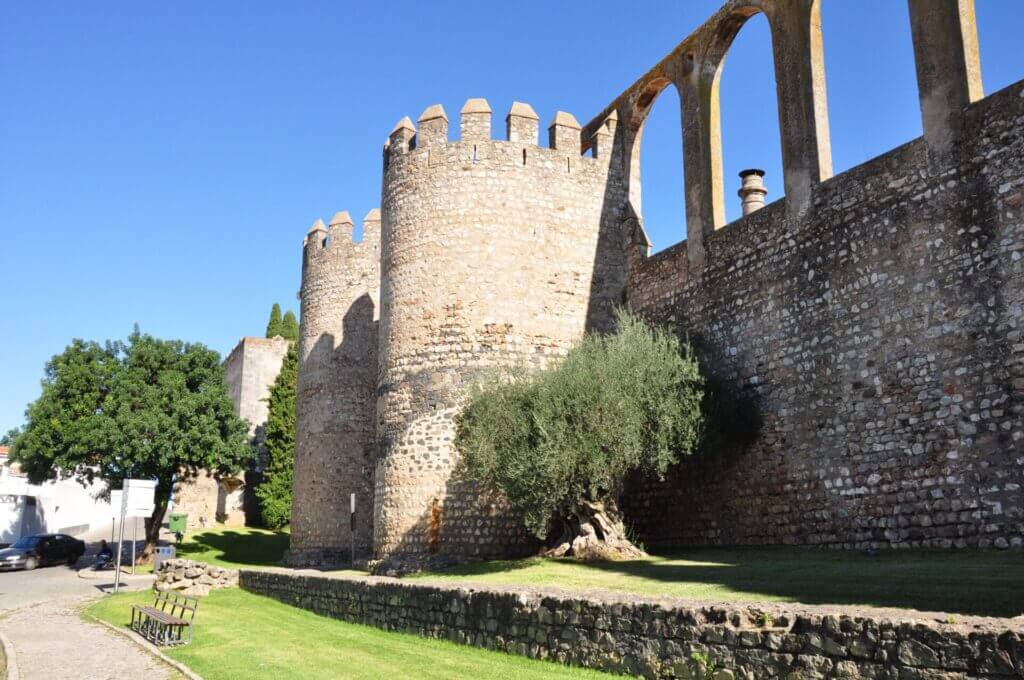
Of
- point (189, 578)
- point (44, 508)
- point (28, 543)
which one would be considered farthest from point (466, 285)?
point (44, 508)

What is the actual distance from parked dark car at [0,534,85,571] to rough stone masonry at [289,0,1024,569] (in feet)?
51.6

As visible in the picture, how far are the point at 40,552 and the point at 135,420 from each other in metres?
5.64

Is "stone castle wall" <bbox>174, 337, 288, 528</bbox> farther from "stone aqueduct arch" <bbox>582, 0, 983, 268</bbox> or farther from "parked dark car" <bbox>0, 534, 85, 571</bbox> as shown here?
"stone aqueduct arch" <bbox>582, 0, 983, 268</bbox>

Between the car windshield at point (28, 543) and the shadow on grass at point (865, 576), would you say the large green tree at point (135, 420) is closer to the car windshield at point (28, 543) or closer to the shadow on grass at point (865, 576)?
the car windshield at point (28, 543)

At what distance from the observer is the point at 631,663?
707 centimetres

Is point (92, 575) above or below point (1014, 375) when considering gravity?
below

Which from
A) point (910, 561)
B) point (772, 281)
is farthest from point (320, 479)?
point (910, 561)

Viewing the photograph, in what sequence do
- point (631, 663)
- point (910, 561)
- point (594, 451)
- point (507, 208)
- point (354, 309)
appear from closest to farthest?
point (631, 663)
point (910, 561)
point (594, 451)
point (507, 208)
point (354, 309)

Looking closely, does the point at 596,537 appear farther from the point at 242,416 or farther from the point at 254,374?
the point at 254,374

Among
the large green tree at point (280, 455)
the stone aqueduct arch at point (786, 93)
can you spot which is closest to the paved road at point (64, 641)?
the stone aqueduct arch at point (786, 93)

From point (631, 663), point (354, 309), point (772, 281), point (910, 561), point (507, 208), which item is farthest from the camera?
point (354, 309)

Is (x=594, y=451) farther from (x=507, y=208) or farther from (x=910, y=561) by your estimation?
(x=507, y=208)

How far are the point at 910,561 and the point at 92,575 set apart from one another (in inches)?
841

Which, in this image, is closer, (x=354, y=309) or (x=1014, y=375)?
(x=1014, y=375)
